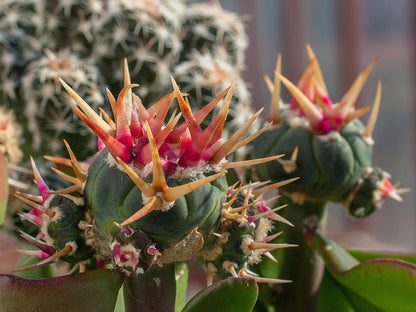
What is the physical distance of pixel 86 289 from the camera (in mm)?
460

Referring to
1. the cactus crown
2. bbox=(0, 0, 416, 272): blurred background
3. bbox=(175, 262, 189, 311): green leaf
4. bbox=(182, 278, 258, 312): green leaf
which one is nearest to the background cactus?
the cactus crown

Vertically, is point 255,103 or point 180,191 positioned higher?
point 180,191

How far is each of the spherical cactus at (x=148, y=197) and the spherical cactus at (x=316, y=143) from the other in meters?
0.18

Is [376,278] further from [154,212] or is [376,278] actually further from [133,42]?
[133,42]

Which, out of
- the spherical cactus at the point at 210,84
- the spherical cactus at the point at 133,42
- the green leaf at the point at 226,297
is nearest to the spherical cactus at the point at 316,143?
the green leaf at the point at 226,297

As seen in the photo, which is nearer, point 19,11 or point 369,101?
point 19,11

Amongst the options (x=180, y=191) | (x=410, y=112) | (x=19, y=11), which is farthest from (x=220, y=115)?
(x=410, y=112)

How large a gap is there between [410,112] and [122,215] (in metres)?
3.73

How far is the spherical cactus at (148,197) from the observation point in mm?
427

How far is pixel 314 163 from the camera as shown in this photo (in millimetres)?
660

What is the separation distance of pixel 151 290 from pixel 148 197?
0.35ft

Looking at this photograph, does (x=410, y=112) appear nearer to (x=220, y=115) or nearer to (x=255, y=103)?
(x=255, y=103)

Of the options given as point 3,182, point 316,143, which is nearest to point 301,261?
point 316,143

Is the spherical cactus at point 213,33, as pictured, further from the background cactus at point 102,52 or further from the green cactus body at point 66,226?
the green cactus body at point 66,226
